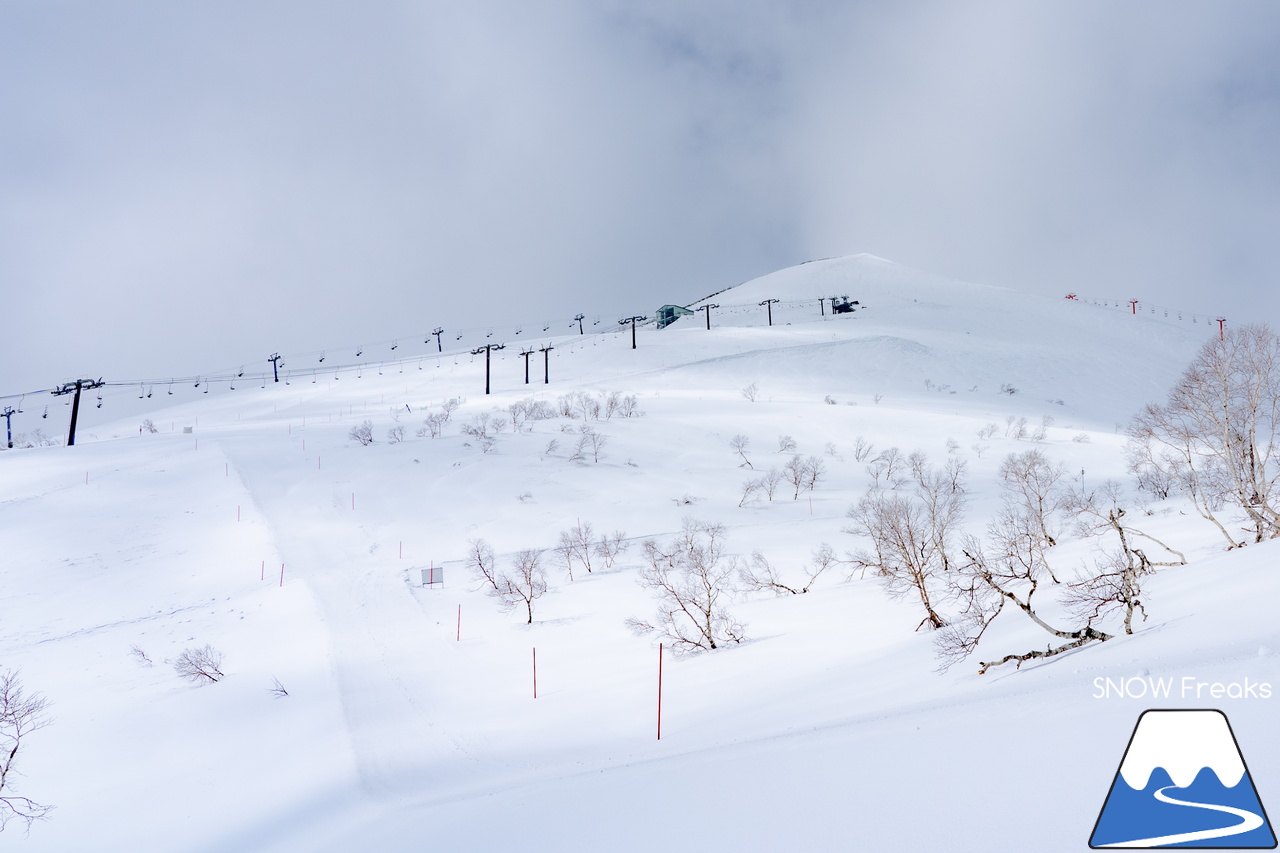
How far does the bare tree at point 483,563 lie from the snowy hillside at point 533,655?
2.76 ft

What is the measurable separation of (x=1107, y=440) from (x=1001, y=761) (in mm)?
57523

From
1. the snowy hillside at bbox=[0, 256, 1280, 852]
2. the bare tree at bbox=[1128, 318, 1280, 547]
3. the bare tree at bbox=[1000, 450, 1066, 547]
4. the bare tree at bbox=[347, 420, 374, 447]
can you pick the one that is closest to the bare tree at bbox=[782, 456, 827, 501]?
the snowy hillside at bbox=[0, 256, 1280, 852]

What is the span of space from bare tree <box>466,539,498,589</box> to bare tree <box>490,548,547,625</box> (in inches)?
16.0

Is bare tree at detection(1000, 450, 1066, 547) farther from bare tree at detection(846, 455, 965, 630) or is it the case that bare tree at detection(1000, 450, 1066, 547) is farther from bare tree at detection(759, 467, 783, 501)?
bare tree at detection(759, 467, 783, 501)

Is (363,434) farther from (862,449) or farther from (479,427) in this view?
(862,449)

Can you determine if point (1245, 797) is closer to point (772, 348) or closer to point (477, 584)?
point (477, 584)

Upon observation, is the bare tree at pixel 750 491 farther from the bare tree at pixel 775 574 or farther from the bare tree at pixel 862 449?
Result: the bare tree at pixel 775 574

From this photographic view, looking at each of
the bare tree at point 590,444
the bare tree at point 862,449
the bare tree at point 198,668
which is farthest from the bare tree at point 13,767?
the bare tree at point 862,449

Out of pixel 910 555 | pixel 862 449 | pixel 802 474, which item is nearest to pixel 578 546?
pixel 910 555

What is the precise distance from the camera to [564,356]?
100750mm

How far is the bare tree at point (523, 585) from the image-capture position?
26578 mm

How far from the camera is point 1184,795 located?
3613 mm

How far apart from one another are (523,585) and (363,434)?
27.0m

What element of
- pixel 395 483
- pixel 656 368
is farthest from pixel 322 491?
pixel 656 368
